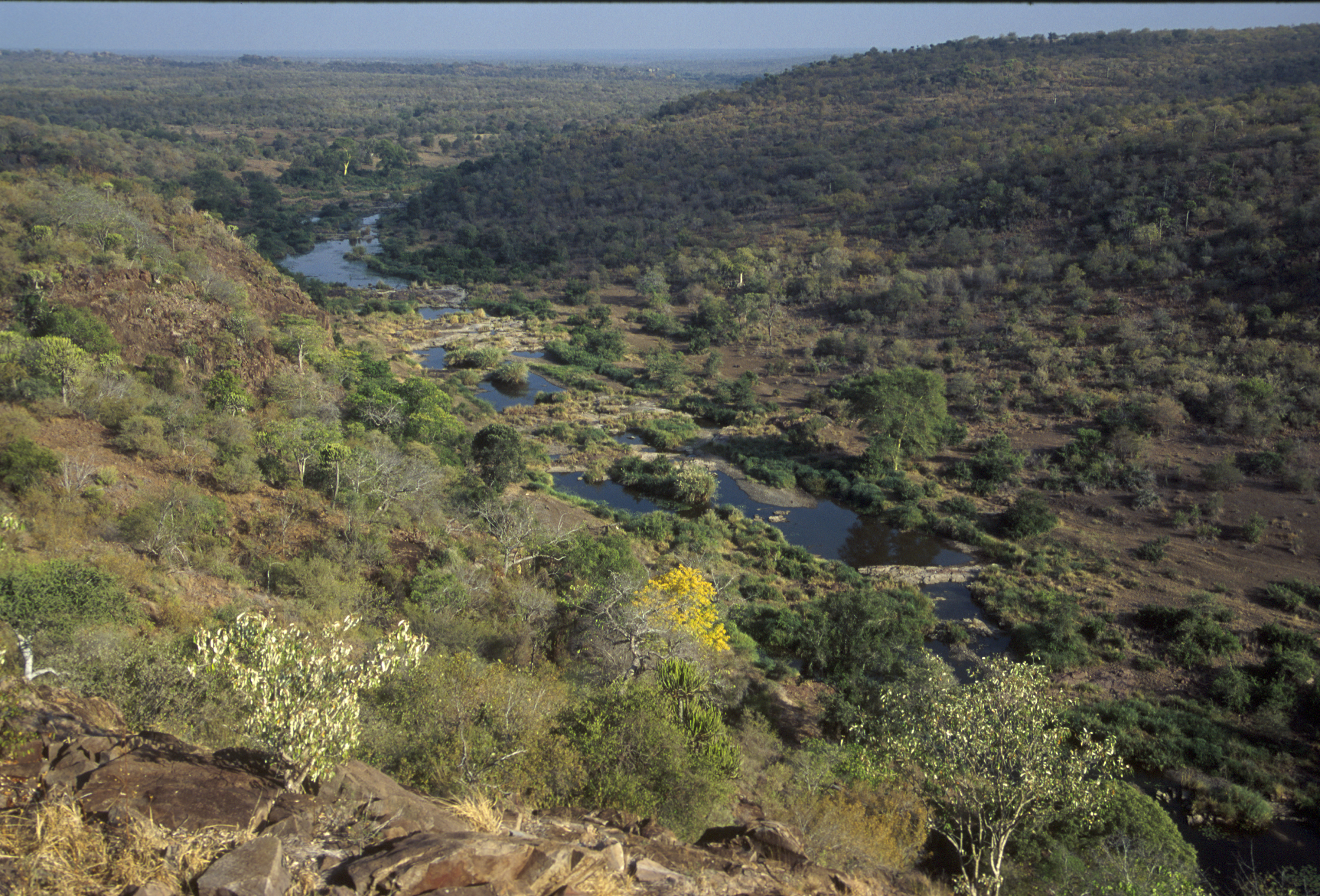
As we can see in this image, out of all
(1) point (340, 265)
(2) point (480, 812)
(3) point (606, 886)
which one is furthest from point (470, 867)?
(1) point (340, 265)

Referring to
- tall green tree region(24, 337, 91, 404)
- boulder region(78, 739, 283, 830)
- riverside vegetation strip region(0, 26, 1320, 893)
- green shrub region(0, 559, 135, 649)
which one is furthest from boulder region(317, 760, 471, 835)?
tall green tree region(24, 337, 91, 404)

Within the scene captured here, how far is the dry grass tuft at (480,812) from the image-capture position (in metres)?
8.75

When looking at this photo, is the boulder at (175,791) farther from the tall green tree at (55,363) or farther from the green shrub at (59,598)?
the tall green tree at (55,363)

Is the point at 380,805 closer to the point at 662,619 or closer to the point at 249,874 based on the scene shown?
the point at 249,874

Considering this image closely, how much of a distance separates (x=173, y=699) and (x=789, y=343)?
138ft

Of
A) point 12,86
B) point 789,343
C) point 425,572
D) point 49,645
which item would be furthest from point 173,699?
point 12,86

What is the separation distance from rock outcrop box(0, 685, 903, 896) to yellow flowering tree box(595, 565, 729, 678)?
6.50 m

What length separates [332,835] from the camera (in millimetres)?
8172

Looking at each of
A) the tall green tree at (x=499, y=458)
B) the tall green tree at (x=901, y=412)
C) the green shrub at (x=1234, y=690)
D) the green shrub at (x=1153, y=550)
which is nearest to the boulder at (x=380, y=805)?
the green shrub at (x=1234, y=690)

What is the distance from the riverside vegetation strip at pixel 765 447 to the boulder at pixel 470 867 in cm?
290

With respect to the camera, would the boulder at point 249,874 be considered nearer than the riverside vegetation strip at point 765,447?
Yes

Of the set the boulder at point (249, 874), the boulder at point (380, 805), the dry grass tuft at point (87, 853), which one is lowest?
the boulder at point (380, 805)

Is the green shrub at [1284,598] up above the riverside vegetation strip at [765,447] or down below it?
below

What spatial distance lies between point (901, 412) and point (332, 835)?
2950cm
